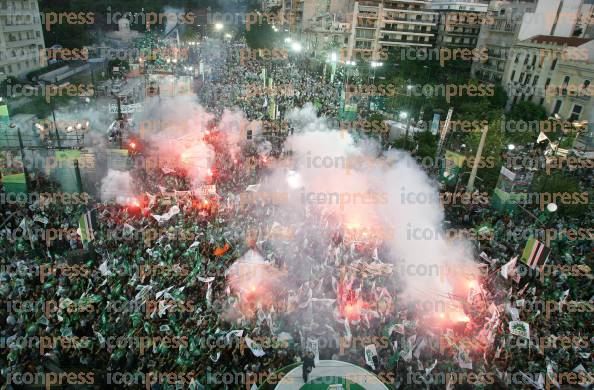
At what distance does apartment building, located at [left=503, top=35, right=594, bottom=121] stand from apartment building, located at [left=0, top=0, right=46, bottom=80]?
136 ft

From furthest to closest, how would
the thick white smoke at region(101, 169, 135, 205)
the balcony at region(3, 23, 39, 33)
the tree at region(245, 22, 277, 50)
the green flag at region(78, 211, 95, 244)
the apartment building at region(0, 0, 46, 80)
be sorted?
the tree at region(245, 22, 277, 50)
the balcony at region(3, 23, 39, 33)
the apartment building at region(0, 0, 46, 80)
the thick white smoke at region(101, 169, 135, 205)
the green flag at region(78, 211, 95, 244)

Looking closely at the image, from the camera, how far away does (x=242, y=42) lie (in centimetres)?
6306

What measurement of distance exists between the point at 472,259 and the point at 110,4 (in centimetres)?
6419

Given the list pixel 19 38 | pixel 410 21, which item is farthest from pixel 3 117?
pixel 410 21

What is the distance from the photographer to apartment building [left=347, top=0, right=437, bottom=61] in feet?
155

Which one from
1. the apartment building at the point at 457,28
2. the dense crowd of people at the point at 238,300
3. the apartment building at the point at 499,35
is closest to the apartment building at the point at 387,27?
the apartment building at the point at 457,28

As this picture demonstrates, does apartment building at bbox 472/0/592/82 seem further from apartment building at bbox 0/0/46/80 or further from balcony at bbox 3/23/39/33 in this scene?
balcony at bbox 3/23/39/33

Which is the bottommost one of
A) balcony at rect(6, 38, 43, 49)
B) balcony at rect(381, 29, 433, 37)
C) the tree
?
balcony at rect(6, 38, 43, 49)

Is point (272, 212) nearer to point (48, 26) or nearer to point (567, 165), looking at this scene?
point (567, 165)

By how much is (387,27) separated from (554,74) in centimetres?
2331

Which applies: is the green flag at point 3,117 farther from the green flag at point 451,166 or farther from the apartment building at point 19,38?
the green flag at point 451,166

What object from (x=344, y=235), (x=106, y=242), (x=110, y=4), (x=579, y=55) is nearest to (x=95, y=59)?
(x=110, y=4)

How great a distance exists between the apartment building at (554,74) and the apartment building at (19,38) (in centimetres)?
4150

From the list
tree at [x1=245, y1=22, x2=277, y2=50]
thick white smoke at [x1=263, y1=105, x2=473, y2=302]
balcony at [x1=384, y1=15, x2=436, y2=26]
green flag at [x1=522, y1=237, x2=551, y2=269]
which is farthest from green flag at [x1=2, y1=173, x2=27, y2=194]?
tree at [x1=245, y1=22, x2=277, y2=50]
